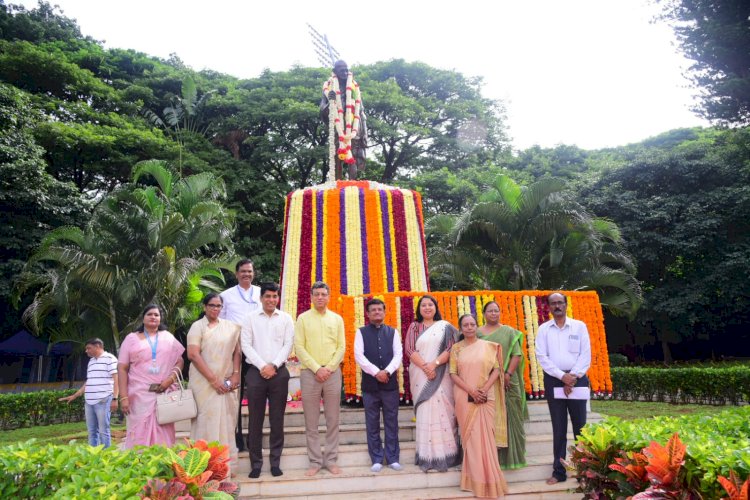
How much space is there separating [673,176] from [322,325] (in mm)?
15683

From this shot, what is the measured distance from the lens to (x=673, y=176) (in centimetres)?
1708

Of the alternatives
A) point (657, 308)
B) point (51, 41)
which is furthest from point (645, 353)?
point (51, 41)

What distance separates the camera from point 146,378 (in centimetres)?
462

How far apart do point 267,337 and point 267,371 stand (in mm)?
312

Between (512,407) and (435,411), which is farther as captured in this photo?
(512,407)

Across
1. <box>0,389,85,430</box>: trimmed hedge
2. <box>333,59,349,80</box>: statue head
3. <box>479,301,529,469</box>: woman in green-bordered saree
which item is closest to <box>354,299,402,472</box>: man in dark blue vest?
<box>479,301,529,469</box>: woman in green-bordered saree

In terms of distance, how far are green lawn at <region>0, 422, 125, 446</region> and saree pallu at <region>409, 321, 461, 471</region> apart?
17.8 feet

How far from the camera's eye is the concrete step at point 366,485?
4410mm

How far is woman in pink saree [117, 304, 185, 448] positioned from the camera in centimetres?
457

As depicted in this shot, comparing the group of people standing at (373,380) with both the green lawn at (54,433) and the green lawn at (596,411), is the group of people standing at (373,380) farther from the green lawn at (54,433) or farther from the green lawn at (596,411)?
the green lawn at (54,433)

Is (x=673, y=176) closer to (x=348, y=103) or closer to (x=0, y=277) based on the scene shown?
(x=348, y=103)

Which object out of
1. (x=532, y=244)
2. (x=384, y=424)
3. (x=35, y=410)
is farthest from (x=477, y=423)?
(x=35, y=410)

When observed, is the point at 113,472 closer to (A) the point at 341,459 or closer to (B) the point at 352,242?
(A) the point at 341,459

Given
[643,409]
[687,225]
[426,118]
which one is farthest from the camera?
[426,118]
